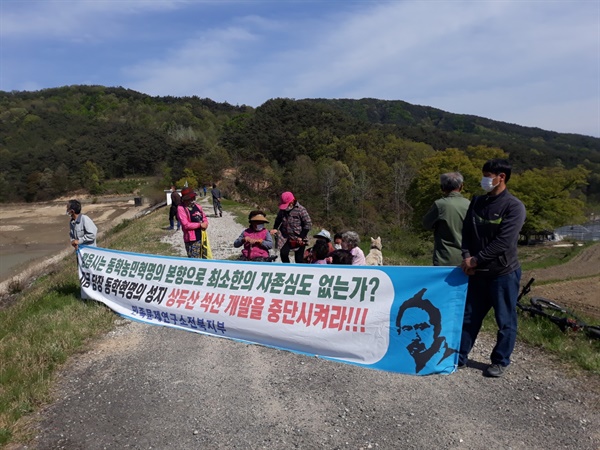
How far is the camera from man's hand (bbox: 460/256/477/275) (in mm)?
4102

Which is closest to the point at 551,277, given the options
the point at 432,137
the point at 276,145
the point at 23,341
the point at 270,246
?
the point at 270,246

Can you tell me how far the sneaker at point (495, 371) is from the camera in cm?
427

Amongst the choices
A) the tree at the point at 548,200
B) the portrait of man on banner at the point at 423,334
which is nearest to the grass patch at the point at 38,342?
the portrait of man on banner at the point at 423,334

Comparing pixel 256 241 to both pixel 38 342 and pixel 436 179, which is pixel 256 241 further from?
pixel 436 179

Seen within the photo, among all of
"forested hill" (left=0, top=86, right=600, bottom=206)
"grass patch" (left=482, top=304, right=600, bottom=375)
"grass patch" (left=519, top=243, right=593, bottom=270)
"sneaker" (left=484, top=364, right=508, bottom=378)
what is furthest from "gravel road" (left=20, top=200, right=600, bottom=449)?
"forested hill" (left=0, top=86, right=600, bottom=206)

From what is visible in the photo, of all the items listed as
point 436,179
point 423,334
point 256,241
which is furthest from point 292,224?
point 436,179

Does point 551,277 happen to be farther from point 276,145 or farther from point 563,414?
point 276,145

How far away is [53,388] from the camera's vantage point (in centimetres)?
456

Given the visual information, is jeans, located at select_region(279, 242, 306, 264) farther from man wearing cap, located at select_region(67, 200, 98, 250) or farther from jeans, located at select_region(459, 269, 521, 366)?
jeans, located at select_region(459, 269, 521, 366)

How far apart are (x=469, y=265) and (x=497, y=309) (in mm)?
484

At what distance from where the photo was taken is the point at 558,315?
5898 mm

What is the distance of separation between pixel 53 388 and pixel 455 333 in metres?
4.00

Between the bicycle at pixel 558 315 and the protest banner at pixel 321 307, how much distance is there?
115cm

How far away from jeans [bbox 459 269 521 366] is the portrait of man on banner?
323 mm
